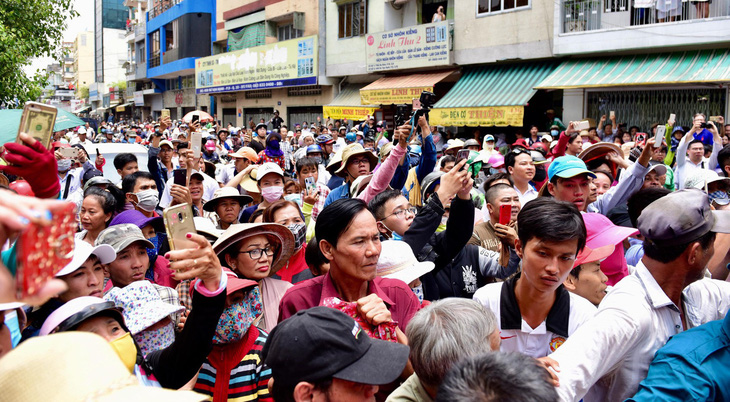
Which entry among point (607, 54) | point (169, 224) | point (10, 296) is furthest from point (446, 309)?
point (607, 54)

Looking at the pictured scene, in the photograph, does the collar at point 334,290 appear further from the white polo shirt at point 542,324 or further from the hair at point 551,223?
the hair at point 551,223

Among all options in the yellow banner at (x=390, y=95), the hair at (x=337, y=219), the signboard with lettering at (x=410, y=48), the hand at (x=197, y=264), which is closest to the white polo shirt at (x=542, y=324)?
the hair at (x=337, y=219)

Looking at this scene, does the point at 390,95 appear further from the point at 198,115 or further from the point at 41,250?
the point at 41,250

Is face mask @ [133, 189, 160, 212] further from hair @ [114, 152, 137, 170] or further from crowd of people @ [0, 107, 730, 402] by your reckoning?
hair @ [114, 152, 137, 170]

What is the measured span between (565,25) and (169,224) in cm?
1565

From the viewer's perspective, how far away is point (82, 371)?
1049 millimetres

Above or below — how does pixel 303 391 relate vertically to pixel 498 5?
below

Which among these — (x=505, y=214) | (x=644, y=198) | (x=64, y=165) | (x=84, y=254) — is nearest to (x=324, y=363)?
(x=84, y=254)

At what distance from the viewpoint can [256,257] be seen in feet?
10.2

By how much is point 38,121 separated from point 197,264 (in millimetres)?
1244

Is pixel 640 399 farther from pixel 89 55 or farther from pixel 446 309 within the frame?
pixel 89 55

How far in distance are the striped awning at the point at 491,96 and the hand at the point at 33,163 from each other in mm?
14413

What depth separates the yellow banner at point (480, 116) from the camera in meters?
15.7

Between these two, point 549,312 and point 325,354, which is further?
point 549,312
